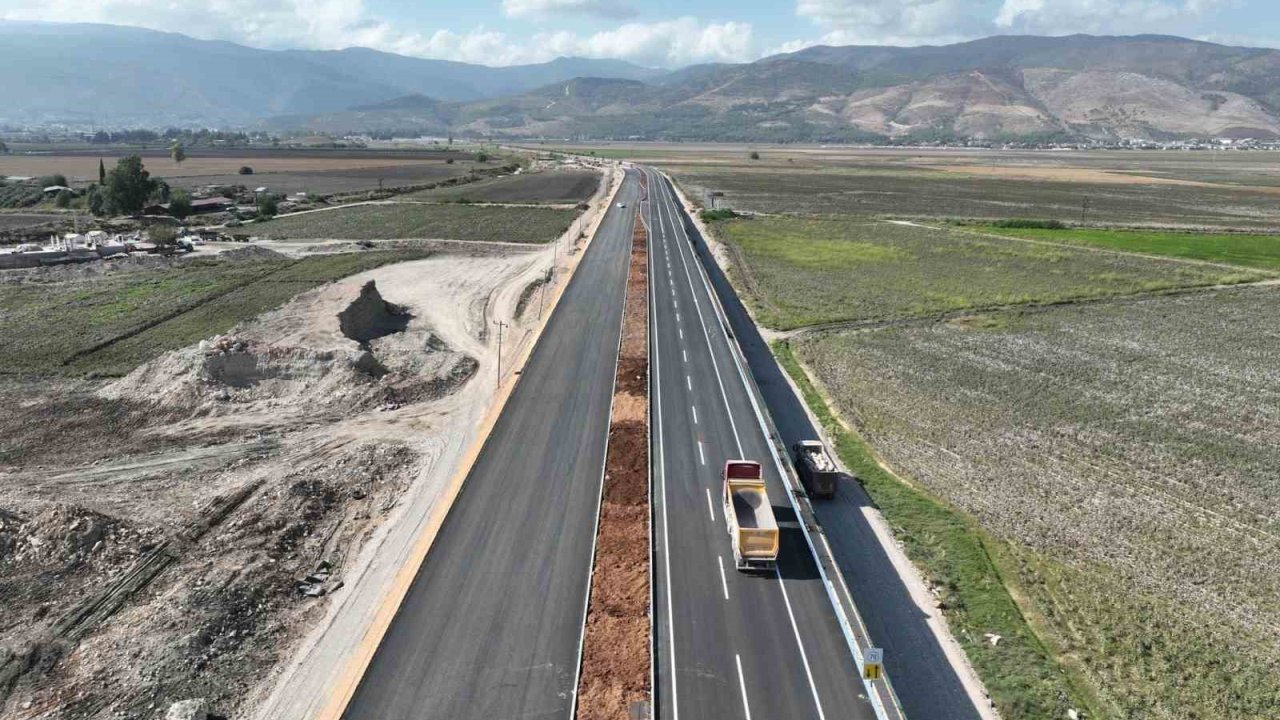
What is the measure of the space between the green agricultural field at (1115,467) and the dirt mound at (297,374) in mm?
22547

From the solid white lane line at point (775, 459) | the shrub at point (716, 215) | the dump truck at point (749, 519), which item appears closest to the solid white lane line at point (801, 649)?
the solid white lane line at point (775, 459)

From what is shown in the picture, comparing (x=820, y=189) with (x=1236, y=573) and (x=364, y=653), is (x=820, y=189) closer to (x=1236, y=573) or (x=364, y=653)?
(x=1236, y=573)

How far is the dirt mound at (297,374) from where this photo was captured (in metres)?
35.9

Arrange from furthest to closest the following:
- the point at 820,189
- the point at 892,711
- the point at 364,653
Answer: the point at 820,189
the point at 364,653
the point at 892,711

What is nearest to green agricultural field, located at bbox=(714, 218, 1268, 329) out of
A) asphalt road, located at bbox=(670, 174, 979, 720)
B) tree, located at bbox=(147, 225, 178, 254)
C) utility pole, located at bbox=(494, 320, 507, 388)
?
utility pole, located at bbox=(494, 320, 507, 388)

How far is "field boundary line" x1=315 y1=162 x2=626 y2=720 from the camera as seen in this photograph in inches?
692

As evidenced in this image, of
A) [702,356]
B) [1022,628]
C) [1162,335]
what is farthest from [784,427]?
[1162,335]

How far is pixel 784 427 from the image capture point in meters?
34.4

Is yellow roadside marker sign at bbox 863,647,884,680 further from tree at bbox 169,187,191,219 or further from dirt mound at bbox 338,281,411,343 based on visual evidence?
tree at bbox 169,187,191,219

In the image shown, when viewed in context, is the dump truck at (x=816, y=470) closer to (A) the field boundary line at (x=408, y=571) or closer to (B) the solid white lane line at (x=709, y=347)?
(B) the solid white lane line at (x=709, y=347)

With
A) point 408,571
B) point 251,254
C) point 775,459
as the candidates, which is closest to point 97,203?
point 251,254

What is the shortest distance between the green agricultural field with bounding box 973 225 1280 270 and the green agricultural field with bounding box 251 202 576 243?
2315 inches

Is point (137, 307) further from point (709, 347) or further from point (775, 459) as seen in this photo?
point (775, 459)

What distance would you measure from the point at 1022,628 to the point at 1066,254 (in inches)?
2716
